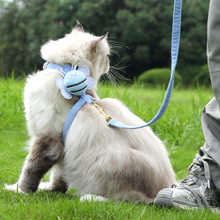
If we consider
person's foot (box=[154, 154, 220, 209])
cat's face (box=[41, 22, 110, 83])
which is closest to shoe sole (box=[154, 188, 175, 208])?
person's foot (box=[154, 154, 220, 209])

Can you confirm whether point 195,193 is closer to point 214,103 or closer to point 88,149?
point 214,103

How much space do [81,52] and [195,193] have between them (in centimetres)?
130

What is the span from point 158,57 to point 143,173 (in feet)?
66.4

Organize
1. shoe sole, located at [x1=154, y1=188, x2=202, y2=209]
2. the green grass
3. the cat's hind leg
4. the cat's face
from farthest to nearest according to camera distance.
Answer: the cat's face
the cat's hind leg
shoe sole, located at [x1=154, y1=188, x2=202, y2=209]
the green grass

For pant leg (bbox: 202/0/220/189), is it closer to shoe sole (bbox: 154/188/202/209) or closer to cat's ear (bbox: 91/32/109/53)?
shoe sole (bbox: 154/188/202/209)

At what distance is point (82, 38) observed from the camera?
293 cm

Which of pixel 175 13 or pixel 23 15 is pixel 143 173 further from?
pixel 23 15

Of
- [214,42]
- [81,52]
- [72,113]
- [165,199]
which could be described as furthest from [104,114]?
[214,42]

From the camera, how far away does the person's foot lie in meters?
2.27

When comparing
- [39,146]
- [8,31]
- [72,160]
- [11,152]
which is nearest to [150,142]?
[72,160]

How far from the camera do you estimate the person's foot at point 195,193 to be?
7.44 feet

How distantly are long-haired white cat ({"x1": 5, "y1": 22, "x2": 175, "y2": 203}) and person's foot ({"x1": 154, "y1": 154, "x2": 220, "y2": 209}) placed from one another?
0.63 feet

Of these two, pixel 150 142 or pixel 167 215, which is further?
pixel 150 142

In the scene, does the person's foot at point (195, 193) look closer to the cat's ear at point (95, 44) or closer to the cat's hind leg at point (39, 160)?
the cat's hind leg at point (39, 160)
